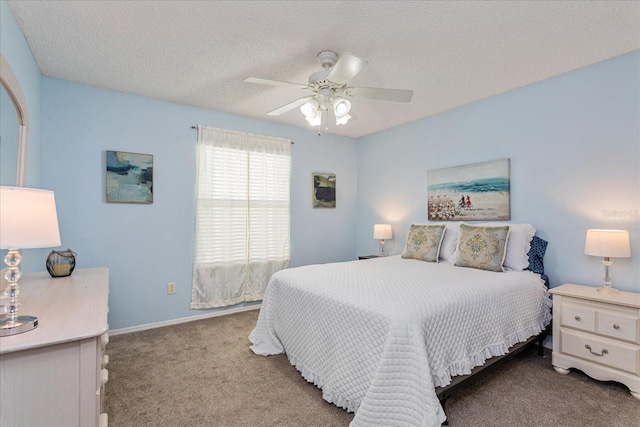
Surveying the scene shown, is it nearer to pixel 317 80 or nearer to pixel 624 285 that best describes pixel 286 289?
pixel 317 80

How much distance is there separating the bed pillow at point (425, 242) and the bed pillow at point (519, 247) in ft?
2.16

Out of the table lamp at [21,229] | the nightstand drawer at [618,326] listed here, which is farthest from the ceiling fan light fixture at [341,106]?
the nightstand drawer at [618,326]

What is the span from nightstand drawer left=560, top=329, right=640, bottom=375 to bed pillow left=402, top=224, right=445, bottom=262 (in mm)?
1216

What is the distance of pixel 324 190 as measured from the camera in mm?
4555

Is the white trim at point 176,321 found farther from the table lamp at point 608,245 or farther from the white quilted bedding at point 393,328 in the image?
the table lamp at point 608,245

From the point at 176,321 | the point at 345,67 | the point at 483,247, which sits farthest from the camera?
the point at 176,321

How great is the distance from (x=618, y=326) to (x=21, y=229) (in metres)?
3.27

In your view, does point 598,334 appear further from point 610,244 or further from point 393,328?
point 393,328

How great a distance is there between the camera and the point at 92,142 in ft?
9.70

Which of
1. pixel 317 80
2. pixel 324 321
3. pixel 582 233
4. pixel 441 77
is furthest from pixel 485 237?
pixel 317 80

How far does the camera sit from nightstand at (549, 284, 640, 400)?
2.01 meters

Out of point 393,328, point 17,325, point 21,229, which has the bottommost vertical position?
point 393,328

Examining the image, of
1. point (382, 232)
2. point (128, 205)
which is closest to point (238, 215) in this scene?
point (128, 205)

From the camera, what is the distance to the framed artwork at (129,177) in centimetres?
304
